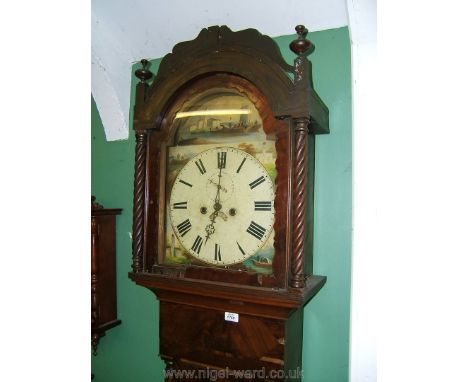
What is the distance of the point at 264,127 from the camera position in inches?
35.8

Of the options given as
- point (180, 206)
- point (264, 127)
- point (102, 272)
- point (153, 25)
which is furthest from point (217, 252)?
point (153, 25)

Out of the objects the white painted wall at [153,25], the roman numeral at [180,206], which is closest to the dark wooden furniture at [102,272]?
the white painted wall at [153,25]

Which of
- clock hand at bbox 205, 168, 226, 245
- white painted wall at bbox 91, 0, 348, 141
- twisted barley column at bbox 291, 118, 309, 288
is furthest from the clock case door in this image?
white painted wall at bbox 91, 0, 348, 141

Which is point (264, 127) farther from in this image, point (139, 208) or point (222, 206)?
point (139, 208)

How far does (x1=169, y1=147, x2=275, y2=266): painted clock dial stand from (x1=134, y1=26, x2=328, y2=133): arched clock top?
0.67ft

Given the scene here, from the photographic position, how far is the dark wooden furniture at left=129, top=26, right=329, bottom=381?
852mm

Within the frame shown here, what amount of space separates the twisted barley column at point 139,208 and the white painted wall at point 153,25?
1.69ft

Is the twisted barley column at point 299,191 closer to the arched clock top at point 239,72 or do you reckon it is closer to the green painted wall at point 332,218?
the arched clock top at point 239,72
